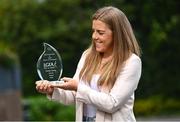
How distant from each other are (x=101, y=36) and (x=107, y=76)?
0.84ft

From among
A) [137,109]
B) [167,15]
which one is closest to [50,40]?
[137,109]

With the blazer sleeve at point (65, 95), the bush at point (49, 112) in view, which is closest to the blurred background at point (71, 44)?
Answer: the bush at point (49, 112)

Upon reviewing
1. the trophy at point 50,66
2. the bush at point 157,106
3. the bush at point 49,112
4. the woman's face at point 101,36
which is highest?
the woman's face at point 101,36

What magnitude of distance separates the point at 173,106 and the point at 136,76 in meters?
21.1

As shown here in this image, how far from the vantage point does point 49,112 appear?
17.2m

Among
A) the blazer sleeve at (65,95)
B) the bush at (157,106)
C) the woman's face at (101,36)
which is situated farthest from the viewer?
the bush at (157,106)

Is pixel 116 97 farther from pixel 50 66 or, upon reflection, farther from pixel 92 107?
pixel 50 66

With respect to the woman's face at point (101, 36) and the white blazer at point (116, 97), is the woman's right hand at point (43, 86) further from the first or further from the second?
the woman's face at point (101, 36)

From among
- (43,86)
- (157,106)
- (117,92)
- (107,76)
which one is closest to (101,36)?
(107,76)

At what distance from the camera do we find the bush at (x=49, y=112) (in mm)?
16625

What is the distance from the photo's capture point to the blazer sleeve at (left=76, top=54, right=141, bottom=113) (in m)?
4.38

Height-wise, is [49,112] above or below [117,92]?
below

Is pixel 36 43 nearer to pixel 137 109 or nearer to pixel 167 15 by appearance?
pixel 137 109

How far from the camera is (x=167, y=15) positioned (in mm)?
12477
